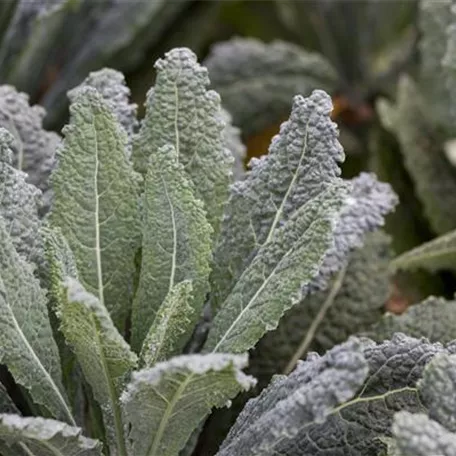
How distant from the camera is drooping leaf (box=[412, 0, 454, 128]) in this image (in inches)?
36.7

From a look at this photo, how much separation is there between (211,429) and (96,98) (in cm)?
27

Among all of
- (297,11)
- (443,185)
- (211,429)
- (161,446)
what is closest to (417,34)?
(297,11)

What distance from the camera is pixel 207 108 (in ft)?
2.13

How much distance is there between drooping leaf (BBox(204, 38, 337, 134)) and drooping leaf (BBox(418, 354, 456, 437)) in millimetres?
655

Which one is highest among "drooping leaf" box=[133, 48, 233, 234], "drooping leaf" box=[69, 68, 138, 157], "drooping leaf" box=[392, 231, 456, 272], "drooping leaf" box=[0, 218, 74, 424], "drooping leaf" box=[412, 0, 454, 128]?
"drooping leaf" box=[412, 0, 454, 128]

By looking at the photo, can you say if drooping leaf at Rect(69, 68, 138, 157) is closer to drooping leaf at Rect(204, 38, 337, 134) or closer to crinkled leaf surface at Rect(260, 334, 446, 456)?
crinkled leaf surface at Rect(260, 334, 446, 456)

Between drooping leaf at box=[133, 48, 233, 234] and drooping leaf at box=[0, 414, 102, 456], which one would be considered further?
drooping leaf at box=[133, 48, 233, 234]

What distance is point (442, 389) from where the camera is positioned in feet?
1.61

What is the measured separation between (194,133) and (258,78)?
49cm

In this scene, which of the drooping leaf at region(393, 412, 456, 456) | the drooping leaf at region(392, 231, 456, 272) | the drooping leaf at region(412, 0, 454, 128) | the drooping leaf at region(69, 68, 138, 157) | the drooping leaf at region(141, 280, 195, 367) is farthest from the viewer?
the drooping leaf at region(412, 0, 454, 128)

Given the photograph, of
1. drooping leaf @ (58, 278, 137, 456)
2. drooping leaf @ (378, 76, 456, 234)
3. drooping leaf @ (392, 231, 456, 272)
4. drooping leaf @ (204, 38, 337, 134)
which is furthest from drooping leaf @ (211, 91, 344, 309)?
drooping leaf @ (204, 38, 337, 134)

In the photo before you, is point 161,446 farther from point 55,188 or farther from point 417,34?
point 417,34

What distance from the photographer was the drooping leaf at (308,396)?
463 millimetres

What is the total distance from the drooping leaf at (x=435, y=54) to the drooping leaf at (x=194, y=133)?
0.35 m
